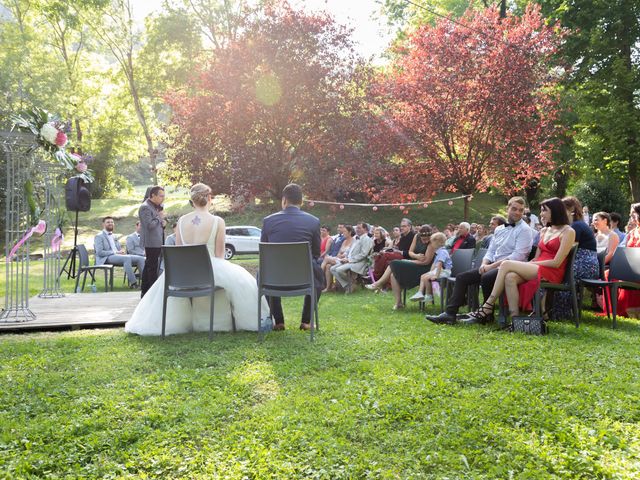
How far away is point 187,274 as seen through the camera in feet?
21.7

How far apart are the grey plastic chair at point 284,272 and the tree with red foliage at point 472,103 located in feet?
34.7

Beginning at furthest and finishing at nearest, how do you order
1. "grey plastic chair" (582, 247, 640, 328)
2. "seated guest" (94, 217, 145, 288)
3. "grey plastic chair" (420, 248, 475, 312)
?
"seated guest" (94, 217, 145, 288) < "grey plastic chair" (420, 248, 475, 312) < "grey plastic chair" (582, 247, 640, 328)

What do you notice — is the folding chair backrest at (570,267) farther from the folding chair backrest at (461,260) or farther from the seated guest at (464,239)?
the seated guest at (464,239)

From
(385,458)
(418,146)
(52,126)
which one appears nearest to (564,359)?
(385,458)

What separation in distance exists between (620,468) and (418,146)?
46.0ft

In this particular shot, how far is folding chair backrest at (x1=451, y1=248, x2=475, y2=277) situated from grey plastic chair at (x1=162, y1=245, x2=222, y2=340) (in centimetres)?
352

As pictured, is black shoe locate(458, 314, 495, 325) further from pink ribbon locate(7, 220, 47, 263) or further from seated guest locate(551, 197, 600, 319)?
pink ribbon locate(7, 220, 47, 263)

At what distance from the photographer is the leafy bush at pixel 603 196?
21.5 m

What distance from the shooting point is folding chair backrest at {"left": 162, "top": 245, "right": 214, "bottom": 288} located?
649 centimetres

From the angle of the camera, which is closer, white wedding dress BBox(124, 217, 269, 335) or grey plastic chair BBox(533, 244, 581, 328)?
white wedding dress BBox(124, 217, 269, 335)

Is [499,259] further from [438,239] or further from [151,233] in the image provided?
[151,233]

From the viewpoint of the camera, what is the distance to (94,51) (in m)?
36.2

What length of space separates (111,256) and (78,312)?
16.7 feet

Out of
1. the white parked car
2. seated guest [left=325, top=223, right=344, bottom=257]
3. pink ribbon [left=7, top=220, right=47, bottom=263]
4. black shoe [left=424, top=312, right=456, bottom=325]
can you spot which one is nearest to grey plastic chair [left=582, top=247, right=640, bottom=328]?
black shoe [left=424, top=312, right=456, bottom=325]
